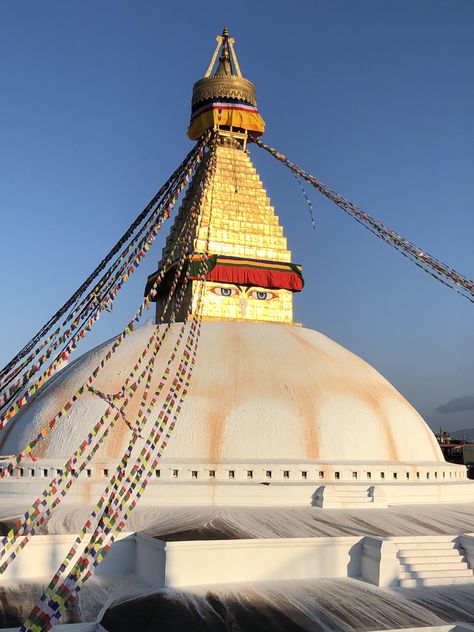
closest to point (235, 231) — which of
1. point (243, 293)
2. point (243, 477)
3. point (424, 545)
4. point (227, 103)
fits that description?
point (243, 293)

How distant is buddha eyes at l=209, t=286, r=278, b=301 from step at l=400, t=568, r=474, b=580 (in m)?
7.87

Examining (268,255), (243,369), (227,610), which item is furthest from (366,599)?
(268,255)

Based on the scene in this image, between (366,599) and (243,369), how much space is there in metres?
5.48

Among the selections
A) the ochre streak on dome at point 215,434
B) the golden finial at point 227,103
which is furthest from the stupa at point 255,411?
the golden finial at point 227,103

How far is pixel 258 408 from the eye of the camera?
12141 mm

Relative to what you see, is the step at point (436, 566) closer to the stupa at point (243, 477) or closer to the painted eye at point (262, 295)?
the stupa at point (243, 477)

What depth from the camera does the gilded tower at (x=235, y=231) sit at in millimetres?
15203

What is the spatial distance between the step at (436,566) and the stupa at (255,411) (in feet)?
7.80

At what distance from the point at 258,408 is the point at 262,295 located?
13.5ft

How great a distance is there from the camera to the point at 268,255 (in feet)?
52.1

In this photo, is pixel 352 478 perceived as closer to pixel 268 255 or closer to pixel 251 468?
pixel 251 468

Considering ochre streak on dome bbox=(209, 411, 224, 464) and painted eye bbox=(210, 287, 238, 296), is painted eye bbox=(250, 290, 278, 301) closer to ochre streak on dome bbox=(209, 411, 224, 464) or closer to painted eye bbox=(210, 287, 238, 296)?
painted eye bbox=(210, 287, 238, 296)

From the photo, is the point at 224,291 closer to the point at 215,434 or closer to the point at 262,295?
the point at 262,295

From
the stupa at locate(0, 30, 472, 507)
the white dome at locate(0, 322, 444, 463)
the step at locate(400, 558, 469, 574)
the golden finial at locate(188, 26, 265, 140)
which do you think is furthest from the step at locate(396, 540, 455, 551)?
the golden finial at locate(188, 26, 265, 140)
